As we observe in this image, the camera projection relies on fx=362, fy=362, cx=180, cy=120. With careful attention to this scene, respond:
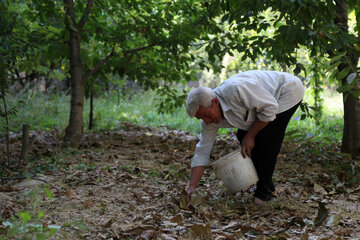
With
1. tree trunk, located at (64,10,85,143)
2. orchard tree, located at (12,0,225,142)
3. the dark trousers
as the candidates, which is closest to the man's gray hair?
the dark trousers

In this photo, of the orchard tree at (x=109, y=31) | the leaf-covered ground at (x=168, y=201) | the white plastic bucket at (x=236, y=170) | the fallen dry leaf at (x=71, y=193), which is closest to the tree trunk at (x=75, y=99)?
the orchard tree at (x=109, y=31)

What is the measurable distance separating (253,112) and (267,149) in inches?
14.2

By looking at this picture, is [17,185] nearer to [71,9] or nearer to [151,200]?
[151,200]

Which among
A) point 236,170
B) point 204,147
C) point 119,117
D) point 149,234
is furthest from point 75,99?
point 119,117

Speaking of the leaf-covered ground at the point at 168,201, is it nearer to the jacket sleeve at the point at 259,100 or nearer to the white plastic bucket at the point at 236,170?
the white plastic bucket at the point at 236,170

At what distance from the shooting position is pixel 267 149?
2957mm

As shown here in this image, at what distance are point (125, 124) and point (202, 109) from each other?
15.3ft

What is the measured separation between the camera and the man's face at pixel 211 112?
2705 millimetres

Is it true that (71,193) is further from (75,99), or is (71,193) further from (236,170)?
(75,99)

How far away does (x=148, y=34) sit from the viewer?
474 centimetres

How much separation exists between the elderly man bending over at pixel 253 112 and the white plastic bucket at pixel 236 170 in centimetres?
7

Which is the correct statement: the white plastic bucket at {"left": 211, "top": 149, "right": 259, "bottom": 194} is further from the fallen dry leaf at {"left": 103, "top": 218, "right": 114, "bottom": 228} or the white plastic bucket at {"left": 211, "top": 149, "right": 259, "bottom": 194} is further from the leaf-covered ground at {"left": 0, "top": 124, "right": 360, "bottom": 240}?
the fallen dry leaf at {"left": 103, "top": 218, "right": 114, "bottom": 228}

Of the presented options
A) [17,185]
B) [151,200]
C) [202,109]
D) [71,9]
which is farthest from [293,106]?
[71,9]

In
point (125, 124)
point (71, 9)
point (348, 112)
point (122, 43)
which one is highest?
point (71, 9)
